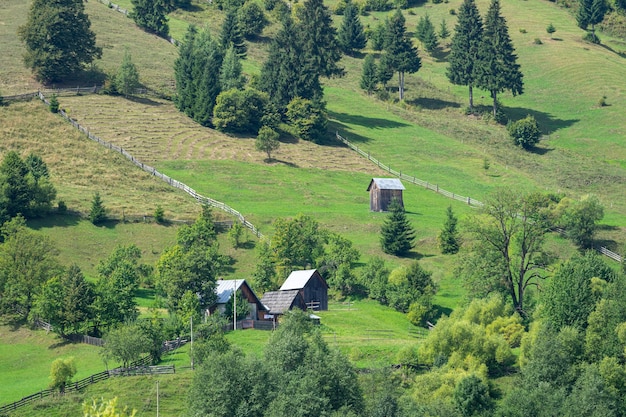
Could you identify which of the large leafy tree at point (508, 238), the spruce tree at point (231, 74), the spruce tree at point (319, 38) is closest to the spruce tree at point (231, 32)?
the spruce tree at point (319, 38)

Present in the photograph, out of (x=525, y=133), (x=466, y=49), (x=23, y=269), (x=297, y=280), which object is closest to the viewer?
(x=23, y=269)

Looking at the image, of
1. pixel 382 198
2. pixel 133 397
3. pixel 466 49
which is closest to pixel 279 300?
pixel 133 397

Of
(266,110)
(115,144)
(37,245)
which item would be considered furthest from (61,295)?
(266,110)

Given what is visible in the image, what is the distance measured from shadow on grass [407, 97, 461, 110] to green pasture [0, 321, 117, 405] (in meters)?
98.9

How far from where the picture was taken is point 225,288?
99.6 meters

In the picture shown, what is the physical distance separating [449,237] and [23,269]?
1659 inches

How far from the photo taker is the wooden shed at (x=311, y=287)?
103m

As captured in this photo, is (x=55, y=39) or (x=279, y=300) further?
(x=55, y=39)

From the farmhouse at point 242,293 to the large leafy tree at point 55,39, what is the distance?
67.4 meters

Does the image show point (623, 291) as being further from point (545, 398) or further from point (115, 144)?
point (115, 144)

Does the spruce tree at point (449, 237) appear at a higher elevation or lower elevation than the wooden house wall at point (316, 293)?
higher

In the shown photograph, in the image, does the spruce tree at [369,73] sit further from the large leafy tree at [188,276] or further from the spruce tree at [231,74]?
the large leafy tree at [188,276]

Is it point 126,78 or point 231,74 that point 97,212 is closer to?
point 126,78

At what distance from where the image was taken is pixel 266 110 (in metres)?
154
